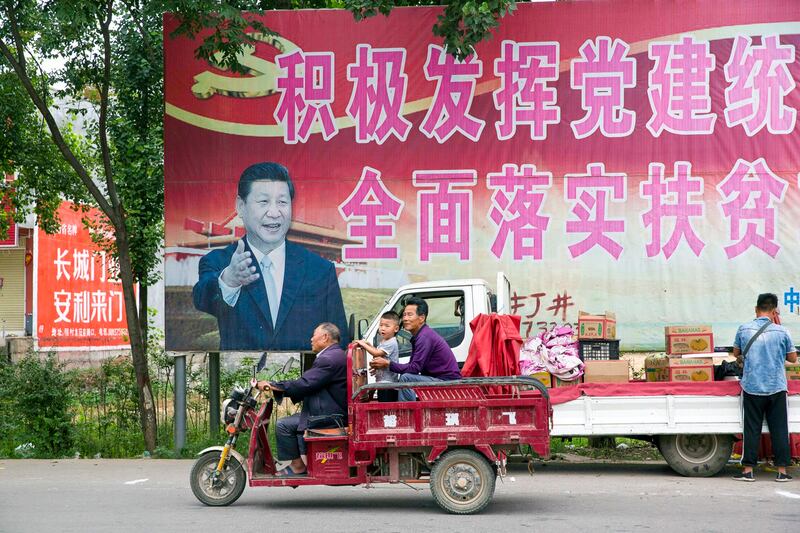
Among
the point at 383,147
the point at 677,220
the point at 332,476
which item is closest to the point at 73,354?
the point at 383,147

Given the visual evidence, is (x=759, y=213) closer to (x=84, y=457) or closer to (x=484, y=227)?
(x=484, y=227)

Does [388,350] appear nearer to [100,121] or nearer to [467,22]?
[467,22]

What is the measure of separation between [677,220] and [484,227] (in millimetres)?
2458

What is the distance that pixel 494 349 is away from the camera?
9516 millimetres

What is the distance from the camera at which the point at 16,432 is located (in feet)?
45.5

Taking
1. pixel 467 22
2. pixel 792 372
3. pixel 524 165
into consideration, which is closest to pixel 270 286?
pixel 524 165

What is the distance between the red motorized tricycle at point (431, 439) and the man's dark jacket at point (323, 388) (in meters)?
0.14

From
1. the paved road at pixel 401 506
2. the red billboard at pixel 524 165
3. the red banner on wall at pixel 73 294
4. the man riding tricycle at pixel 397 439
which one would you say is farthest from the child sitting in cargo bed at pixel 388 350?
the red banner on wall at pixel 73 294

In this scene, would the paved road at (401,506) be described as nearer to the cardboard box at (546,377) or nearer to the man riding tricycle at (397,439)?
the man riding tricycle at (397,439)

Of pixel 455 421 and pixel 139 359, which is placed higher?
pixel 139 359

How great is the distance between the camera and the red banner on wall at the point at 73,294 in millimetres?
28062

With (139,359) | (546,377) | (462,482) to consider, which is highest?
(139,359)

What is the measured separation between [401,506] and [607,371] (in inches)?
122

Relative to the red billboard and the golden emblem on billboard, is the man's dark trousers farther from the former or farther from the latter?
the golden emblem on billboard
